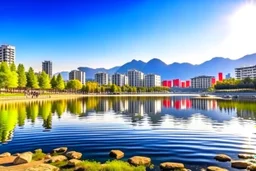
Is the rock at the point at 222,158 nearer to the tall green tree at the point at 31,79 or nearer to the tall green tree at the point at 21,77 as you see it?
→ the tall green tree at the point at 21,77

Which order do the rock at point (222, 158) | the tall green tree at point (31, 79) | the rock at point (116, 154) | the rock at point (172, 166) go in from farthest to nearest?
the tall green tree at point (31, 79), the rock at point (116, 154), the rock at point (222, 158), the rock at point (172, 166)

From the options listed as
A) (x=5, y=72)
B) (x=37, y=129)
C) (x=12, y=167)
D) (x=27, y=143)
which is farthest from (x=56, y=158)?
(x=5, y=72)

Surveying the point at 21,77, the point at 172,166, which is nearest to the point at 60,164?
the point at 172,166

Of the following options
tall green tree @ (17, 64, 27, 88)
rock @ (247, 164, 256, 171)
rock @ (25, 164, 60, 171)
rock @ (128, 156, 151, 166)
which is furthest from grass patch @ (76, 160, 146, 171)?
tall green tree @ (17, 64, 27, 88)

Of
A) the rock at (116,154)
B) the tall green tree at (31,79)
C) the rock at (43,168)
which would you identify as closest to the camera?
the rock at (43,168)

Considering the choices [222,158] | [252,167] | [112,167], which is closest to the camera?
[112,167]

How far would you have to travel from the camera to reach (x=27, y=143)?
990 inches

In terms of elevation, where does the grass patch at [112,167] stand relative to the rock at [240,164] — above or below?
above

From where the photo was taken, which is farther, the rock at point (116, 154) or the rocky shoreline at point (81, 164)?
the rock at point (116, 154)

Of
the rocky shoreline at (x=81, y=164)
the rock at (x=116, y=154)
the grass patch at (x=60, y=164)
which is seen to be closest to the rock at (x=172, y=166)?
the rocky shoreline at (x=81, y=164)

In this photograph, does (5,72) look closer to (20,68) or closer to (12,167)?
(20,68)

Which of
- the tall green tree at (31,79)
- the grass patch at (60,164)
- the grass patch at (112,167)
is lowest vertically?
the grass patch at (60,164)

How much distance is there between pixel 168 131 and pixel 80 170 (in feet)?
60.7

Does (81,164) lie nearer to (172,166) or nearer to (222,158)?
(172,166)
